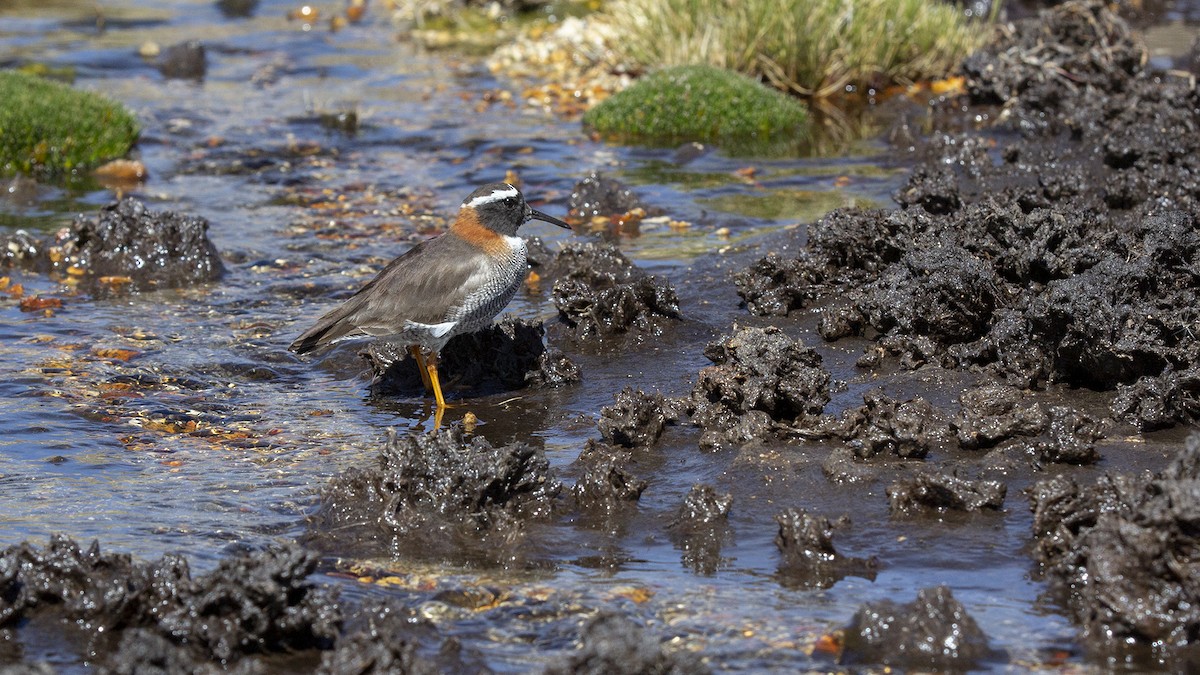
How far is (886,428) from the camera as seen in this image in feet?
28.4

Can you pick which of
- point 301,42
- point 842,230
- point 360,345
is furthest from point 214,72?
point 842,230

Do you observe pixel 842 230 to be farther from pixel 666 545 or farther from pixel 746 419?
pixel 666 545

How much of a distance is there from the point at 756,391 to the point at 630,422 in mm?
872

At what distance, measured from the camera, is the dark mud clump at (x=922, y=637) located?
641 centimetres

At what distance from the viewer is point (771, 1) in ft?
64.0

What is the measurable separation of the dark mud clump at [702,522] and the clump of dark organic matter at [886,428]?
1210mm

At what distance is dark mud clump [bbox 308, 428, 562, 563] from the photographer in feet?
26.0

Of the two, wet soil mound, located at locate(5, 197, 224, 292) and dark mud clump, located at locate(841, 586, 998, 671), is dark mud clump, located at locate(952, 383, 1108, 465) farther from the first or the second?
wet soil mound, located at locate(5, 197, 224, 292)

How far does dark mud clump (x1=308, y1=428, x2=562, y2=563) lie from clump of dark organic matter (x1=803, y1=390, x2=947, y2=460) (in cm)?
191

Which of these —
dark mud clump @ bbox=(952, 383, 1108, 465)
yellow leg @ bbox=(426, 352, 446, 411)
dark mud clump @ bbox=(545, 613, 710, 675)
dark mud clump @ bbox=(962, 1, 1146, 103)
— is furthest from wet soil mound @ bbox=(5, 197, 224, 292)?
dark mud clump @ bbox=(962, 1, 1146, 103)

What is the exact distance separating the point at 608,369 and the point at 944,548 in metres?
4.08

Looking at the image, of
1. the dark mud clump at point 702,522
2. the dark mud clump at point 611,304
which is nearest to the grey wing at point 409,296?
the dark mud clump at point 611,304

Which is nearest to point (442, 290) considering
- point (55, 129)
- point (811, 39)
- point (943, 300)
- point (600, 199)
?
point (943, 300)

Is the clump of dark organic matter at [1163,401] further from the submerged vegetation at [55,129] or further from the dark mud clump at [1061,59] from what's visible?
the submerged vegetation at [55,129]
